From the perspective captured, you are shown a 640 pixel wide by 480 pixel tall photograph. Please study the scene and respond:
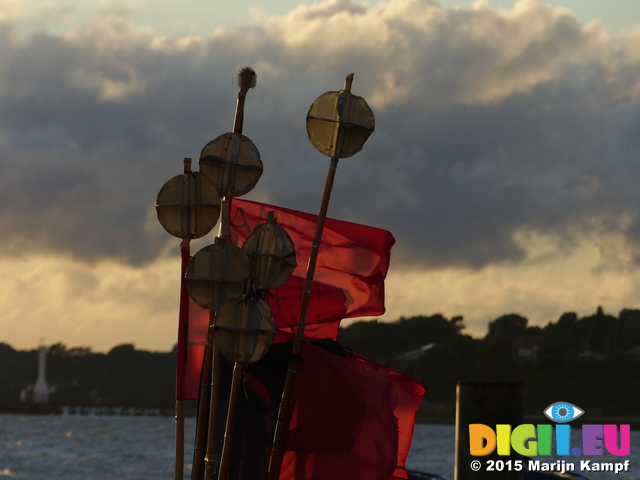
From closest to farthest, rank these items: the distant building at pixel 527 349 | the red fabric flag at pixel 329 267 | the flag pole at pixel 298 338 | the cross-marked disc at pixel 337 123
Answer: the flag pole at pixel 298 338 < the cross-marked disc at pixel 337 123 < the red fabric flag at pixel 329 267 < the distant building at pixel 527 349

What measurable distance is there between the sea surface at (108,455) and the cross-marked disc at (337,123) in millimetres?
54139

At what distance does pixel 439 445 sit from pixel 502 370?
116ft

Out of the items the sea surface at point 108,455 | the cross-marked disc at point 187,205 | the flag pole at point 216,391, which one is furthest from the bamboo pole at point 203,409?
the sea surface at point 108,455

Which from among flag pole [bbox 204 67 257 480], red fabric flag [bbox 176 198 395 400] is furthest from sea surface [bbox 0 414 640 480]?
flag pole [bbox 204 67 257 480]

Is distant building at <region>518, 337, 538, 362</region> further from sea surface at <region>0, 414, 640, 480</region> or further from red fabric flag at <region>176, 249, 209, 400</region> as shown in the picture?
red fabric flag at <region>176, 249, 209, 400</region>

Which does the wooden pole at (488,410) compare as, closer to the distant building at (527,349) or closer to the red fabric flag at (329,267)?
the red fabric flag at (329,267)

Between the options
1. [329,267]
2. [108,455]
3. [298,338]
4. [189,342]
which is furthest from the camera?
[108,455]

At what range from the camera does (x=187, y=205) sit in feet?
38.3

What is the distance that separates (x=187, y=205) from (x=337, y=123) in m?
1.55

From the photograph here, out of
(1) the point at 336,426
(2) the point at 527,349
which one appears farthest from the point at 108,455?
(1) the point at 336,426

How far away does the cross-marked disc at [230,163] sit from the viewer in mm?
11320

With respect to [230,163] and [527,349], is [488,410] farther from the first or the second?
[527,349]

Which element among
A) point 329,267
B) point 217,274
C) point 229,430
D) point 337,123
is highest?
point 337,123

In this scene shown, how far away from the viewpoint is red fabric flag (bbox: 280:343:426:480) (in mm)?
11625
